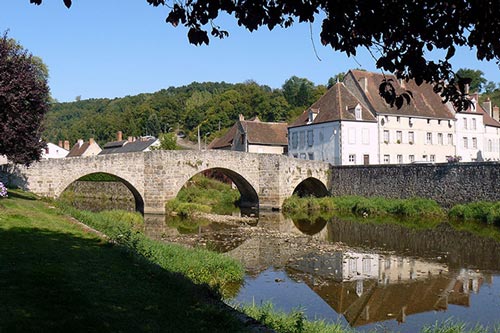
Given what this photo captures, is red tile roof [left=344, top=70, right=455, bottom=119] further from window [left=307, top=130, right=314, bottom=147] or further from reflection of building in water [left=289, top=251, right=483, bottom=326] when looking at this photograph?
reflection of building in water [left=289, top=251, right=483, bottom=326]

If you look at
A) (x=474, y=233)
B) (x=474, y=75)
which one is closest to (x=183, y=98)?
(x=474, y=75)

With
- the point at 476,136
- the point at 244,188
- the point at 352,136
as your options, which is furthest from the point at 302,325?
the point at 476,136

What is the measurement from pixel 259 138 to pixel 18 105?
22846 millimetres

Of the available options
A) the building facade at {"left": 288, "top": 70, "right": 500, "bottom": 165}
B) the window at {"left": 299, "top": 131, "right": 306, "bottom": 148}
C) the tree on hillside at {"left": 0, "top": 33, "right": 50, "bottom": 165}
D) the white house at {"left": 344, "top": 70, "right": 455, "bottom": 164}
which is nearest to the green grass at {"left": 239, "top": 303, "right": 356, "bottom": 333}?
the tree on hillside at {"left": 0, "top": 33, "right": 50, "bottom": 165}

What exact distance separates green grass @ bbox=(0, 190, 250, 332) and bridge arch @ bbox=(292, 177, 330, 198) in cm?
2015

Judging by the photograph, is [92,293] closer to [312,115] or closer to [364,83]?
[312,115]

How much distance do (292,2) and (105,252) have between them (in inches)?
209

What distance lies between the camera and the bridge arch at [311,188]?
1072 inches

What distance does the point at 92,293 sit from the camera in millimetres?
5090

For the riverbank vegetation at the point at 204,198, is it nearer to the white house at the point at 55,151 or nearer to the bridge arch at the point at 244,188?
the bridge arch at the point at 244,188

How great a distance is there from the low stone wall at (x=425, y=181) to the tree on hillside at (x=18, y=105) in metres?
15.1

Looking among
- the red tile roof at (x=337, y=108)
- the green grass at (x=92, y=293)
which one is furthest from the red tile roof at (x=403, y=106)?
the green grass at (x=92, y=293)

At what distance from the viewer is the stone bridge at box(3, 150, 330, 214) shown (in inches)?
812

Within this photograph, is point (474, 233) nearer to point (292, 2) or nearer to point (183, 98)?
point (292, 2)
